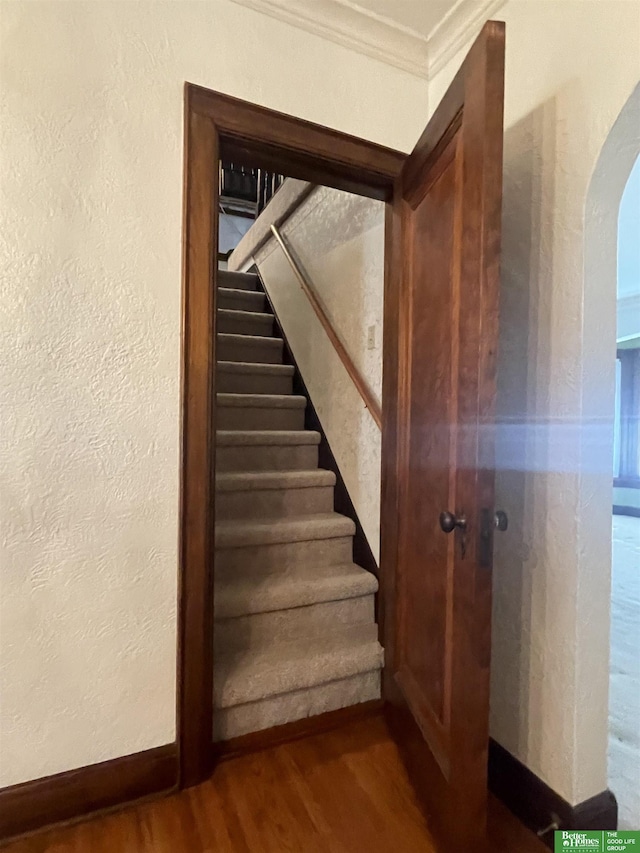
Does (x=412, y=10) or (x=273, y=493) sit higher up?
(x=412, y=10)

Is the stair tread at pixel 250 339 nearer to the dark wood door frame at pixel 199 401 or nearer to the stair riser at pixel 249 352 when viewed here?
the stair riser at pixel 249 352

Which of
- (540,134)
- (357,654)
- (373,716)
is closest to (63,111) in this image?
(540,134)

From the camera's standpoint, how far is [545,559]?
135 centimetres

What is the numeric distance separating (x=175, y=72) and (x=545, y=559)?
1.77 meters

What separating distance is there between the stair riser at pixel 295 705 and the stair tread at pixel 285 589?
0.31 metres

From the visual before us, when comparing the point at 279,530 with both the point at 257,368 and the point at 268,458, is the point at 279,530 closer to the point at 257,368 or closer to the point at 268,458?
the point at 268,458

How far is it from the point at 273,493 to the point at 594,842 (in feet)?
5.36

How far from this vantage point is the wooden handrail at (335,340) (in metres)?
2.17

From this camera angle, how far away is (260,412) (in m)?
2.85

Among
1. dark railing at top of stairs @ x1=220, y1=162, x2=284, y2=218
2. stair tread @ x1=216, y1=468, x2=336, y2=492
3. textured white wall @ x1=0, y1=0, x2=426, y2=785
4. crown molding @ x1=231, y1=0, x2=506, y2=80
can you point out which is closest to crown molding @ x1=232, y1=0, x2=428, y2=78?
crown molding @ x1=231, y1=0, x2=506, y2=80

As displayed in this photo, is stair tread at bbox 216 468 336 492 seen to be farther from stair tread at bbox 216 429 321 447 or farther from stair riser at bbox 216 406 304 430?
stair riser at bbox 216 406 304 430

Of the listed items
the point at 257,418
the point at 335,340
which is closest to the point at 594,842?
the point at 335,340

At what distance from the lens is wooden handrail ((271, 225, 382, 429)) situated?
217 centimetres

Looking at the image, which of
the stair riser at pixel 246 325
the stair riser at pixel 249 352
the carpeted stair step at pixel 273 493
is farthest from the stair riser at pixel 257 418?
the stair riser at pixel 246 325
